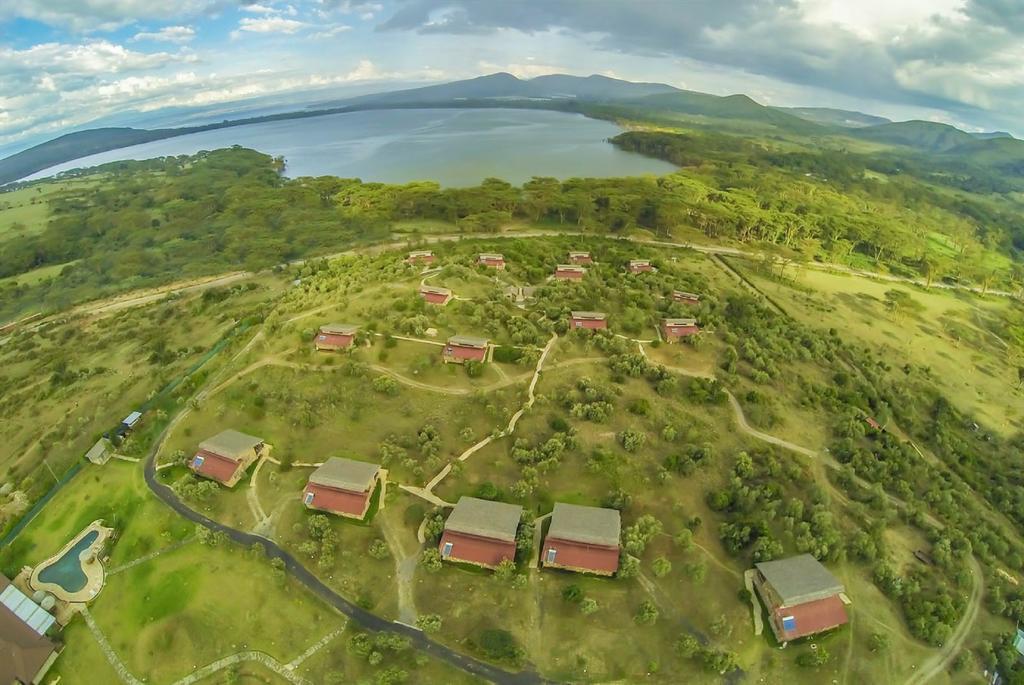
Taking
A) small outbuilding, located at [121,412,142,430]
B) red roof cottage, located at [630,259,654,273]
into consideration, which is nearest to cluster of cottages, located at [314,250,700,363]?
red roof cottage, located at [630,259,654,273]

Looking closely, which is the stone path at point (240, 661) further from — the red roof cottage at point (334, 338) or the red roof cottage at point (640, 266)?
the red roof cottage at point (640, 266)

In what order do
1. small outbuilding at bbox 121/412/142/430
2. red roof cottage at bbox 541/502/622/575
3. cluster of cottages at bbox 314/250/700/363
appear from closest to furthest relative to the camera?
red roof cottage at bbox 541/502/622/575, small outbuilding at bbox 121/412/142/430, cluster of cottages at bbox 314/250/700/363

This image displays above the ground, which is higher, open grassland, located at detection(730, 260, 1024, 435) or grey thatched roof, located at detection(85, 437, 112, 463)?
grey thatched roof, located at detection(85, 437, 112, 463)

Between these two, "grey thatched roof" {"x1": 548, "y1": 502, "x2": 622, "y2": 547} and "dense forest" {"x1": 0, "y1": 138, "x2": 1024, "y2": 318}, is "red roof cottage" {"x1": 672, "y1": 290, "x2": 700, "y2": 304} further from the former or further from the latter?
"dense forest" {"x1": 0, "y1": 138, "x2": 1024, "y2": 318}

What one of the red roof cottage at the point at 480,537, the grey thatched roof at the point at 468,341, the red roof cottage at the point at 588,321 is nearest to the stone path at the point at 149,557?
the red roof cottage at the point at 480,537

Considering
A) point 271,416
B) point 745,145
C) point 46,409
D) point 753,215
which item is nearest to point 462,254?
point 271,416
